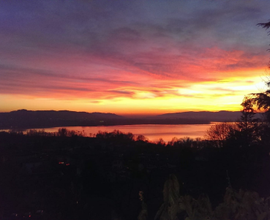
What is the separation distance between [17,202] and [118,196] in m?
3.19

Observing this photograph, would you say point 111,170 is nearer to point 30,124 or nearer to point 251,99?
point 251,99

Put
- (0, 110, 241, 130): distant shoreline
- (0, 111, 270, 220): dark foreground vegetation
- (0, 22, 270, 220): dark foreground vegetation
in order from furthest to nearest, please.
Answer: (0, 110, 241, 130): distant shoreline < (0, 111, 270, 220): dark foreground vegetation < (0, 22, 270, 220): dark foreground vegetation

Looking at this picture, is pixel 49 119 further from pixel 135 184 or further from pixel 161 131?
pixel 135 184

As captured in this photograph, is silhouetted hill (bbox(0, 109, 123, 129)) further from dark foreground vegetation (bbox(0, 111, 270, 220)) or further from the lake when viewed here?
dark foreground vegetation (bbox(0, 111, 270, 220))

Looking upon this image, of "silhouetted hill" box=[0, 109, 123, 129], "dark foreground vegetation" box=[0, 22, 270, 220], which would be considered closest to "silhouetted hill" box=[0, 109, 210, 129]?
"silhouetted hill" box=[0, 109, 123, 129]

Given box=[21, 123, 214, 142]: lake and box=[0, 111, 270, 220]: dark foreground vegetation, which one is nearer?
box=[0, 111, 270, 220]: dark foreground vegetation

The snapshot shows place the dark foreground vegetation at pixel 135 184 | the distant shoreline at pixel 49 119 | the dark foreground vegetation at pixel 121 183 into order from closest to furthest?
the dark foreground vegetation at pixel 135 184 → the dark foreground vegetation at pixel 121 183 → the distant shoreline at pixel 49 119

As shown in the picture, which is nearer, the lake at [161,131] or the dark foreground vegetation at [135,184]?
the dark foreground vegetation at [135,184]

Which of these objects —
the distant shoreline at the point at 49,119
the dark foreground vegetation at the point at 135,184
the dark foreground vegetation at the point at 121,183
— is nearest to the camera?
the dark foreground vegetation at the point at 135,184

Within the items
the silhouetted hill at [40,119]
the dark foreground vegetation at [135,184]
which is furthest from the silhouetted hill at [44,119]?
the dark foreground vegetation at [135,184]

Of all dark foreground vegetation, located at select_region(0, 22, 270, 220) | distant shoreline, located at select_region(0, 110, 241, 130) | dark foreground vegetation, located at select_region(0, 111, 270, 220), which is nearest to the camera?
dark foreground vegetation, located at select_region(0, 22, 270, 220)

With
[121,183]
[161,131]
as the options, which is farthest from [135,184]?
[161,131]

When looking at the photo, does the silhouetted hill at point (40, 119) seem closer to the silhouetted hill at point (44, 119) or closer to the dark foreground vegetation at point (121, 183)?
the silhouetted hill at point (44, 119)

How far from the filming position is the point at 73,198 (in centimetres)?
619
